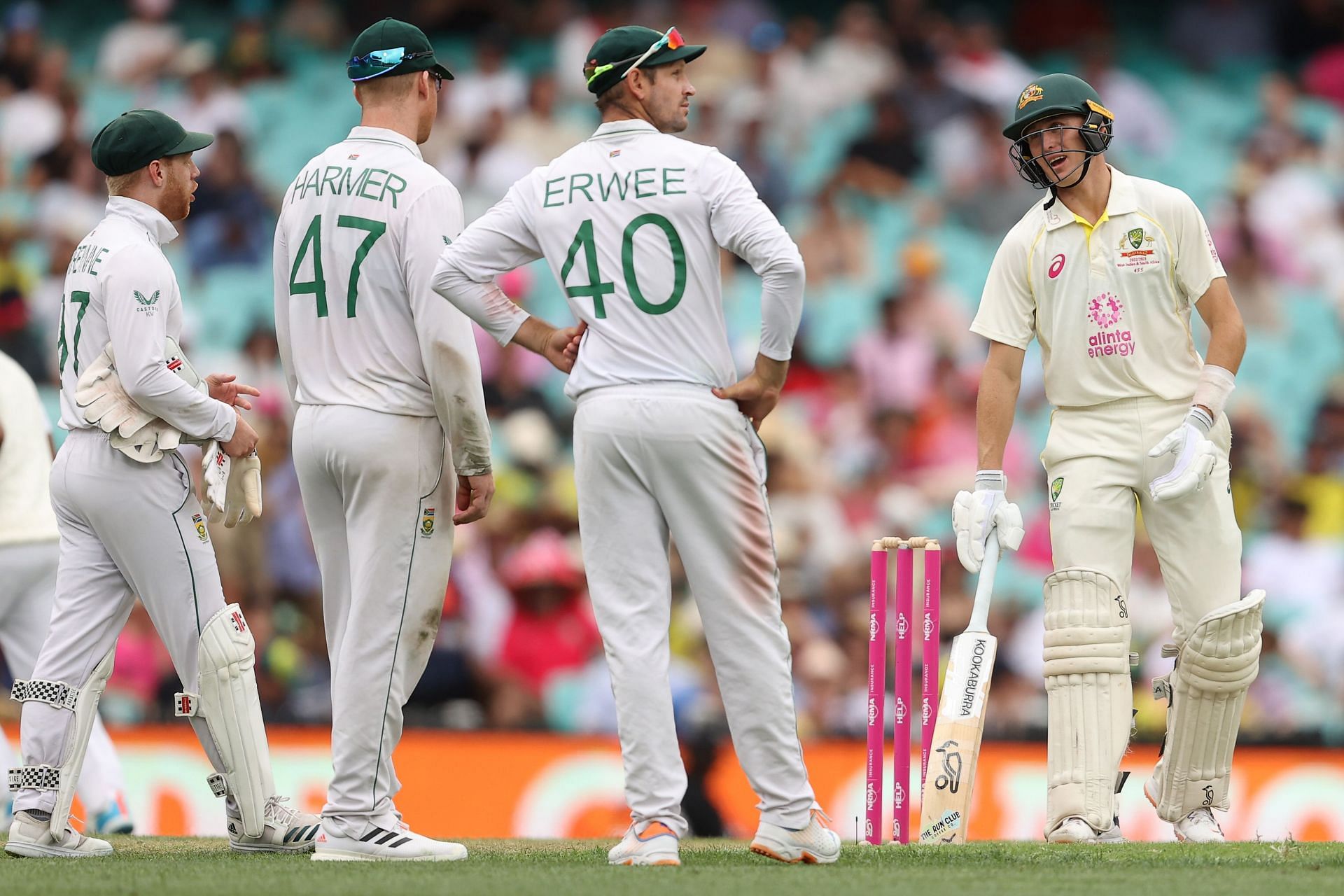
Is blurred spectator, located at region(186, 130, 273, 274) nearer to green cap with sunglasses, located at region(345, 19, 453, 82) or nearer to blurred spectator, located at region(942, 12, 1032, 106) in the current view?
blurred spectator, located at region(942, 12, 1032, 106)

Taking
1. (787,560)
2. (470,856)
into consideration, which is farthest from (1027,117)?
(787,560)

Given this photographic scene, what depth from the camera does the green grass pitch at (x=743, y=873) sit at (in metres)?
4.20

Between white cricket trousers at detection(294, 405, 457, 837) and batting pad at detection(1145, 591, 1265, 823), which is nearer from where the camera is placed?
white cricket trousers at detection(294, 405, 457, 837)

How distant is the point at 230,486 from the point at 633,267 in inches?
59.5

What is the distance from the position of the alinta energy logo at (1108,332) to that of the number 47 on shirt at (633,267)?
5.06ft

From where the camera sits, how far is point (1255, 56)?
523 inches

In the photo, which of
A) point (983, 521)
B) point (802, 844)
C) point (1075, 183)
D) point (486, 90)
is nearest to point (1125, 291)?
point (1075, 183)

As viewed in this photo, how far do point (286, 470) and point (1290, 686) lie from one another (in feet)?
19.3

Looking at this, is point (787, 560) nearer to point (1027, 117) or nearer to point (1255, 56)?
point (1027, 117)

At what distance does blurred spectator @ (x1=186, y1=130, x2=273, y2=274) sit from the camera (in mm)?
12328

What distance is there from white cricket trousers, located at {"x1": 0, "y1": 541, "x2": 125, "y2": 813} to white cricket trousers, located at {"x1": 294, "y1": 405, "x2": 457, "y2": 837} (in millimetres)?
1981

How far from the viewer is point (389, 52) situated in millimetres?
5305

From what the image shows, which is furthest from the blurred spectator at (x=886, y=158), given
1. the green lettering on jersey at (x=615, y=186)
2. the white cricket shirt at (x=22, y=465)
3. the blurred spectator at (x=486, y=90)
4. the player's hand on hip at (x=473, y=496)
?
the green lettering on jersey at (x=615, y=186)

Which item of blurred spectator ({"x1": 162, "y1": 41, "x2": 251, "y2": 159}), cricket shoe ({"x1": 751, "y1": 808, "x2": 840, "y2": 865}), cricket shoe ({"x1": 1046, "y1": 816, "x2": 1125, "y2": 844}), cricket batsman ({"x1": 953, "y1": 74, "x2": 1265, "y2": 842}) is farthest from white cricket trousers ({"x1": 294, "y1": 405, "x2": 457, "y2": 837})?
blurred spectator ({"x1": 162, "y1": 41, "x2": 251, "y2": 159})
